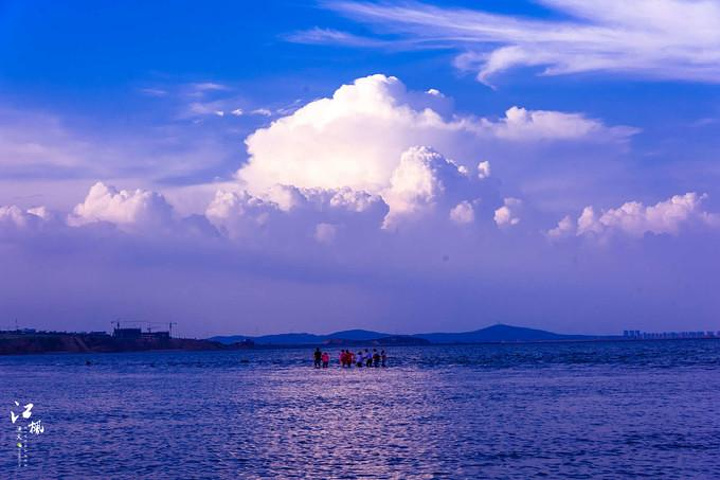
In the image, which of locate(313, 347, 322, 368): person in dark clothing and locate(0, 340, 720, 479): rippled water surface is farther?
locate(313, 347, 322, 368): person in dark clothing

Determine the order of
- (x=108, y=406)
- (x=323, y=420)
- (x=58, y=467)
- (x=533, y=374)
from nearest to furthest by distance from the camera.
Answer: (x=58, y=467) → (x=323, y=420) → (x=108, y=406) → (x=533, y=374)

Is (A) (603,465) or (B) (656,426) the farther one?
(B) (656,426)

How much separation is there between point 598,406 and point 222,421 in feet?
68.1

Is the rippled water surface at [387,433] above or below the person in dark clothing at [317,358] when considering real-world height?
below

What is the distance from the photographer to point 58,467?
31.2 meters

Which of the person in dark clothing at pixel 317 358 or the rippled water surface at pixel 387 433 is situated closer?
the rippled water surface at pixel 387 433

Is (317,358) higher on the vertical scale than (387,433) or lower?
higher

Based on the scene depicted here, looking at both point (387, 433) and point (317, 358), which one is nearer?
point (387, 433)

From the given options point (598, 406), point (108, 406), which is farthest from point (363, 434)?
point (108, 406)

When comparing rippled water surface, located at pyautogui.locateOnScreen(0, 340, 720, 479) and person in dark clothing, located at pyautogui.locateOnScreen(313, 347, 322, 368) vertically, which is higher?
person in dark clothing, located at pyautogui.locateOnScreen(313, 347, 322, 368)

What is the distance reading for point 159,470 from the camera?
30.3m

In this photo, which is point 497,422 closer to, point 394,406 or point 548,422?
point 548,422

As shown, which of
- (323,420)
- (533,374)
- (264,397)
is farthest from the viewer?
(533,374)

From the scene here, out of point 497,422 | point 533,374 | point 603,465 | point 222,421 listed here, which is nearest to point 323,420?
point 222,421
